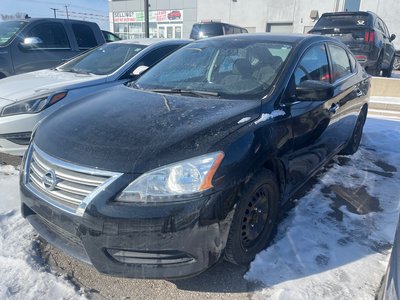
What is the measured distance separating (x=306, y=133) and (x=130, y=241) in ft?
5.98

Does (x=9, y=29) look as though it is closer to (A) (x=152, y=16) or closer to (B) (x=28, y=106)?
(B) (x=28, y=106)

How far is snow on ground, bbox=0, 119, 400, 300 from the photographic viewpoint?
7.63ft

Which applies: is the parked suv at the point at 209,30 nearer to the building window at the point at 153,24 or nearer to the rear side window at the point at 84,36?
the rear side window at the point at 84,36

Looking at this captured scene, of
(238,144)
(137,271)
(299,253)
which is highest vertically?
(238,144)

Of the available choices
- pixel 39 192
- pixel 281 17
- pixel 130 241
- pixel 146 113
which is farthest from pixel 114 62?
pixel 281 17

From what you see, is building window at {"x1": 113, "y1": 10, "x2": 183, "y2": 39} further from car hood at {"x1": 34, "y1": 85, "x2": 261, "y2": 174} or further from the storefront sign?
car hood at {"x1": 34, "y1": 85, "x2": 261, "y2": 174}

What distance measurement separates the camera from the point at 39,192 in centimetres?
228

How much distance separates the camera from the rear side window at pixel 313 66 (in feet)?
10.1

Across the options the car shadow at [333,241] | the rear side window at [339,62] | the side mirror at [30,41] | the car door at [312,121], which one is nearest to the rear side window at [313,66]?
the car door at [312,121]

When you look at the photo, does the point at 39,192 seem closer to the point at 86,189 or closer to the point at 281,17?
the point at 86,189

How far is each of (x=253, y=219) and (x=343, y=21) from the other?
8.55 metres

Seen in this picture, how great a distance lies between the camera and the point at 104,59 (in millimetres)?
5383

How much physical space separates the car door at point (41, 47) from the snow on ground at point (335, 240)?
5.47 metres

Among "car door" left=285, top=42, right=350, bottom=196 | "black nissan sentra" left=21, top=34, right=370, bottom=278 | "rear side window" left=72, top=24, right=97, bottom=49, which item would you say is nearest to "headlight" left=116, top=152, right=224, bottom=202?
"black nissan sentra" left=21, top=34, right=370, bottom=278
